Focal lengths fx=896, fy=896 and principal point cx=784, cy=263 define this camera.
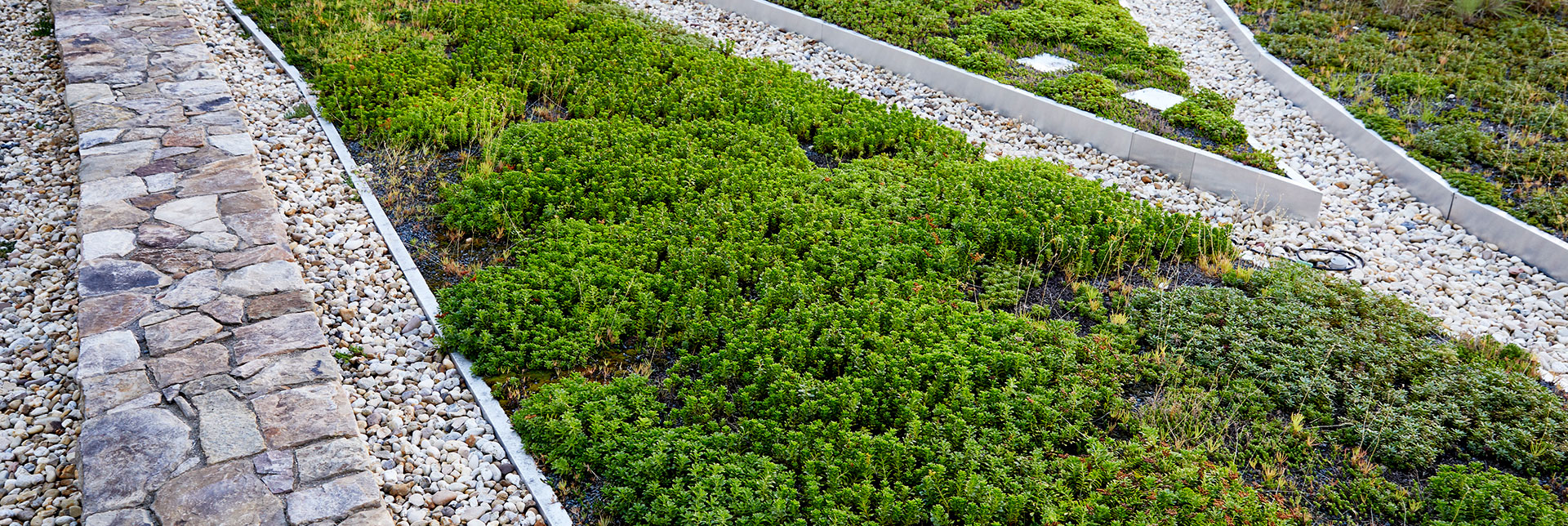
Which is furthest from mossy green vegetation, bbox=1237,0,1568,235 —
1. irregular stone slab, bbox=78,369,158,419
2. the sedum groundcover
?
irregular stone slab, bbox=78,369,158,419

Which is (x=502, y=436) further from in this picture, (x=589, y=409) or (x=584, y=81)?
(x=584, y=81)

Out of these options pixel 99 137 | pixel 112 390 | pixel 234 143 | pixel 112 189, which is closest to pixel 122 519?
pixel 112 390

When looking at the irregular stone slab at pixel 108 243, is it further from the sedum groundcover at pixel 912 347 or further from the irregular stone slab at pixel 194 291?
the sedum groundcover at pixel 912 347

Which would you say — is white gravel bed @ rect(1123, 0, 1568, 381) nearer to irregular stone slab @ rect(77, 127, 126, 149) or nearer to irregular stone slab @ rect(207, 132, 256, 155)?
irregular stone slab @ rect(207, 132, 256, 155)

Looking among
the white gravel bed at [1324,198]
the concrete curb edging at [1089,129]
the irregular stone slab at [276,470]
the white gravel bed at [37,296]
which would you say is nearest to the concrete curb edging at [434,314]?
the irregular stone slab at [276,470]

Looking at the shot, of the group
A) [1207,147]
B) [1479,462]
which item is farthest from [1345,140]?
[1479,462]

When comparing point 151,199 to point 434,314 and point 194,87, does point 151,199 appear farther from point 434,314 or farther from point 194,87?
point 434,314
